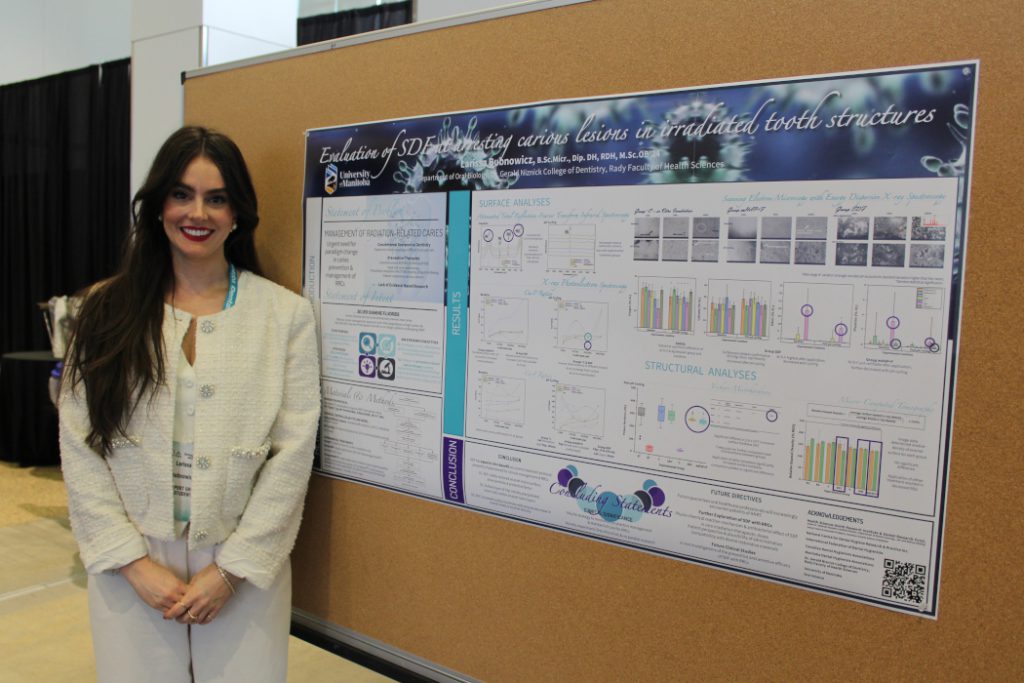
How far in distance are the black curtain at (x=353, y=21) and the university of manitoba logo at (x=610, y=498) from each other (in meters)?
3.28

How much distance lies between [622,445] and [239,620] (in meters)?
0.89

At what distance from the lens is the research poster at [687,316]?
3.96ft

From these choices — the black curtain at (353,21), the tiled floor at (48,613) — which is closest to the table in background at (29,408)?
the tiled floor at (48,613)

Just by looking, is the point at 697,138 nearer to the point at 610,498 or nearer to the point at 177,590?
the point at 610,498

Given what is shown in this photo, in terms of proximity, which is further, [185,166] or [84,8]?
[84,8]

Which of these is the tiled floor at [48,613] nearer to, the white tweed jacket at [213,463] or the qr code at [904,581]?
the white tweed jacket at [213,463]

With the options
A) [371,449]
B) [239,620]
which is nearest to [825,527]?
[371,449]

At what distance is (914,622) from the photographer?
1229mm

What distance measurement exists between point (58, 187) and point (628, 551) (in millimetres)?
5847

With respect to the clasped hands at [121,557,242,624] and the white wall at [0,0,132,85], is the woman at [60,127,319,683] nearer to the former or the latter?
the clasped hands at [121,557,242,624]

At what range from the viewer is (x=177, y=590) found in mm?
1537

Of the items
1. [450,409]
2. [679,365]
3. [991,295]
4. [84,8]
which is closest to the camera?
[991,295]

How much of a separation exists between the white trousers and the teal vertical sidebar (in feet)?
1.81

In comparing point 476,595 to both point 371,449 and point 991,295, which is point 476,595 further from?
point 991,295
